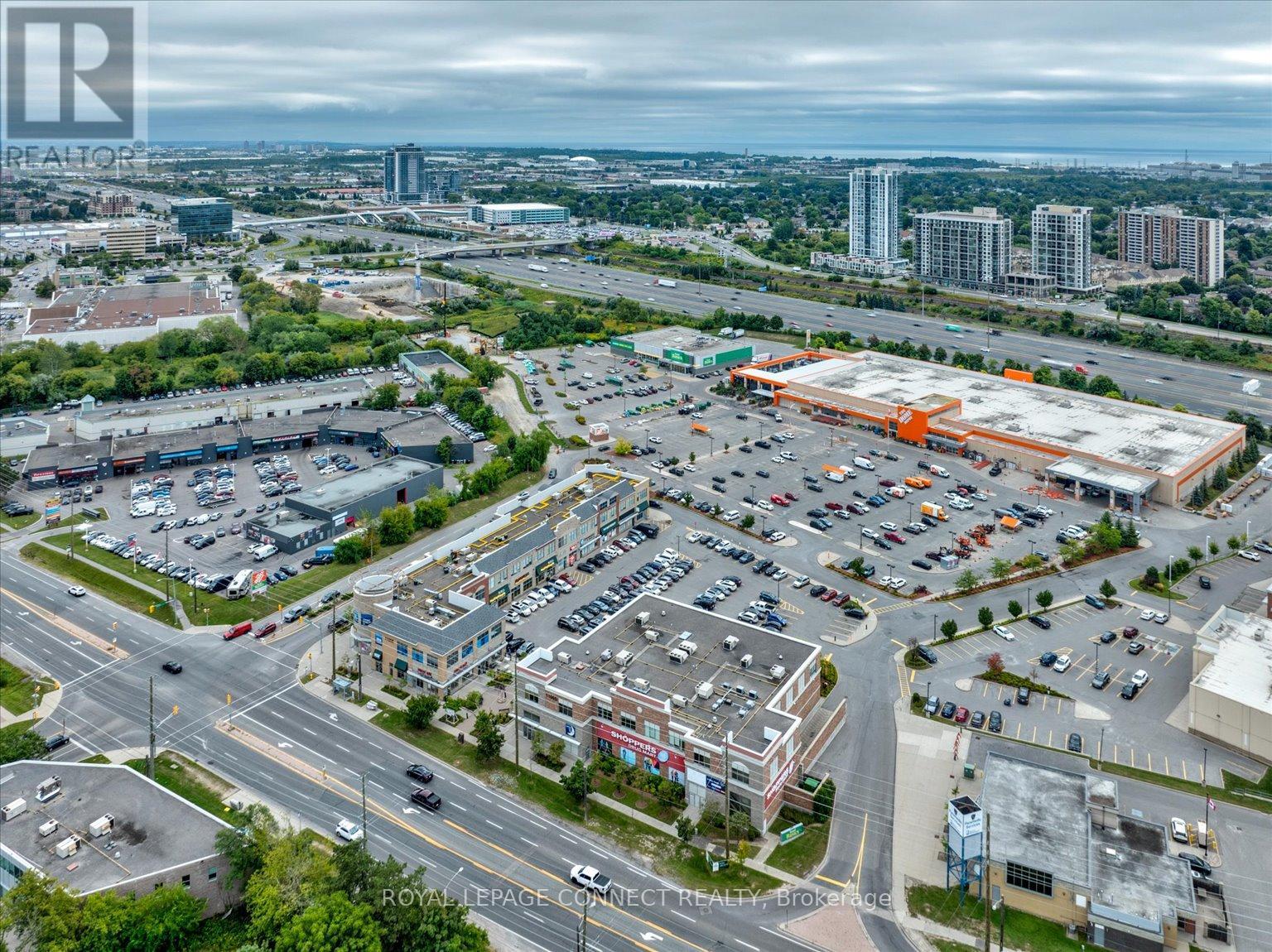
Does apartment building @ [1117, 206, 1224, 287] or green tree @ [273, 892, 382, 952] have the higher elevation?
apartment building @ [1117, 206, 1224, 287]

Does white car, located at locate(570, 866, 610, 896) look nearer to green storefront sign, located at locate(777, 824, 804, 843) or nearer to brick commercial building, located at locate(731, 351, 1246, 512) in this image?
green storefront sign, located at locate(777, 824, 804, 843)

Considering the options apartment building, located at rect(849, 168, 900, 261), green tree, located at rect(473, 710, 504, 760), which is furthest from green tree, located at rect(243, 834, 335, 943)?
apartment building, located at rect(849, 168, 900, 261)

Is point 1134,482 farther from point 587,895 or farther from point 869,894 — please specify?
point 587,895

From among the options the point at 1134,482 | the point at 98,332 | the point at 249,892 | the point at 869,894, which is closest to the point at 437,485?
the point at 249,892

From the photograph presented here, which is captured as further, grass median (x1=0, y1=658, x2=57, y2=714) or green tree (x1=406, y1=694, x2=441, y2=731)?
grass median (x1=0, y1=658, x2=57, y2=714)

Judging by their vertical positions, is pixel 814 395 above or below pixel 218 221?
below

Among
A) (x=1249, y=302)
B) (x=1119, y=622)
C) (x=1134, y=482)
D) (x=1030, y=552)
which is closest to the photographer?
(x=1119, y=622)
